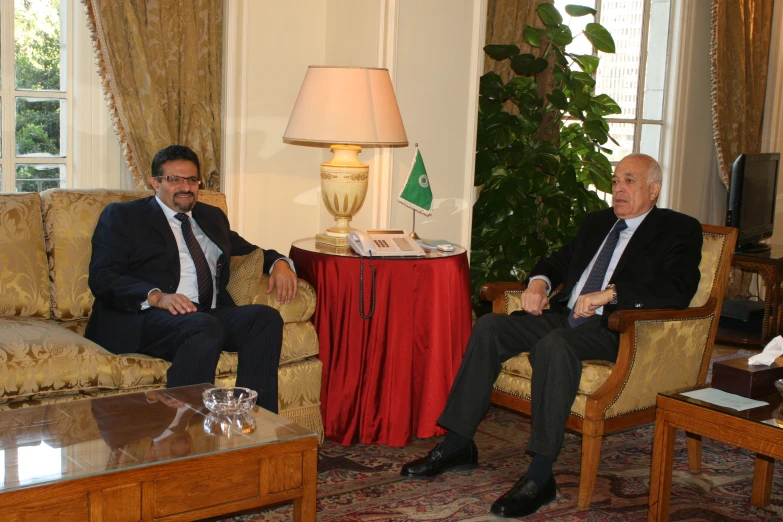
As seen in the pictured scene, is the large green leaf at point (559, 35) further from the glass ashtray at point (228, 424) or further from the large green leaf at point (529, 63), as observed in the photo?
the glass ashtray at point (228, 424)

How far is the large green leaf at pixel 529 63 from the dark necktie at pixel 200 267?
2210 mm

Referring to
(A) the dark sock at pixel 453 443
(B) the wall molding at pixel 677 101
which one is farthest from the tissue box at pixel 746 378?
(B) the wall molding at pixel 677 101

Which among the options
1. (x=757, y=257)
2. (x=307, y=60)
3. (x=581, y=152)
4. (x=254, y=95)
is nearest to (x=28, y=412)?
(x=254, y=95)

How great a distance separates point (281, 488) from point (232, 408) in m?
0.27

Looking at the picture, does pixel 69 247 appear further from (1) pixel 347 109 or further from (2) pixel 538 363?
(2) pixel 538 363

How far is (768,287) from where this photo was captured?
5234 mm

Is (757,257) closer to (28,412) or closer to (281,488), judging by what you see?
(281,488)

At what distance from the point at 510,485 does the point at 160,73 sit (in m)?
2.29

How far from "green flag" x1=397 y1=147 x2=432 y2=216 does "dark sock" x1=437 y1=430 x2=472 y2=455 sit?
109 cm

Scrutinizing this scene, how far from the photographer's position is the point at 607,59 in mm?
5660


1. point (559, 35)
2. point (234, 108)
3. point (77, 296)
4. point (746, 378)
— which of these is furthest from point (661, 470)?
point (559, 35)

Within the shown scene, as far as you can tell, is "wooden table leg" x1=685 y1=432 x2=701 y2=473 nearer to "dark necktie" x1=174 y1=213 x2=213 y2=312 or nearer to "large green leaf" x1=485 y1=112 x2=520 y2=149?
"dark necktie" x1=174 y1=213 x2=213 y2=312

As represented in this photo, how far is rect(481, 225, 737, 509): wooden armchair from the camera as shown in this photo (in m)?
2.83

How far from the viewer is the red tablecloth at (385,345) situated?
3.32 meters
